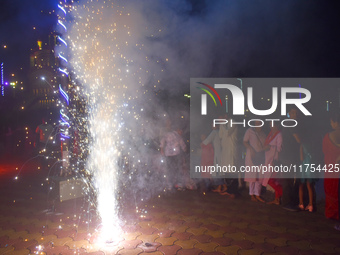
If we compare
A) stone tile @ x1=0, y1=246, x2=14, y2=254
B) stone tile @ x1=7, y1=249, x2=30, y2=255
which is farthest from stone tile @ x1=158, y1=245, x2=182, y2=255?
stone tile @ x1=0, y1=246, x2=14, y2=254

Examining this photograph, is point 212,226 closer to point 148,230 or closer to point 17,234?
point 148,230

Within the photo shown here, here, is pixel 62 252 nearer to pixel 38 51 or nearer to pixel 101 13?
pixel 101 13

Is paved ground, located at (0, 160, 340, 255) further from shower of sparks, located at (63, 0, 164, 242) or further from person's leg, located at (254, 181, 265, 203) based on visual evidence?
shower of sparks, located at (63, 0, 164, 242)

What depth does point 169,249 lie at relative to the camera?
9.84 ft

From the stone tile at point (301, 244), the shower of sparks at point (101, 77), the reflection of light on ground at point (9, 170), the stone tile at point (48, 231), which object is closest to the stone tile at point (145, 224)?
the shower of sparks at point (101, 77)

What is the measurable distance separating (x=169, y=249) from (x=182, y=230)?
0.59m

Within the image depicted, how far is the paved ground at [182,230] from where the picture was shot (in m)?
3.01

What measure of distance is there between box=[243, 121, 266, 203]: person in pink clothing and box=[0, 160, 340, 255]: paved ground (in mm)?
312

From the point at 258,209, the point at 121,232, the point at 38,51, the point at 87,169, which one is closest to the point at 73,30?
the point at 87,169

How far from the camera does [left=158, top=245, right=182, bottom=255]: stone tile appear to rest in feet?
9.59

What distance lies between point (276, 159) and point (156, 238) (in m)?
2.80

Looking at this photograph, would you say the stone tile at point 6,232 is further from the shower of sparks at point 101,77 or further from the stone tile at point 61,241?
the shower of sparks at point 101,77

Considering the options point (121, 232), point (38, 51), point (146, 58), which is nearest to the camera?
point (121, 232)

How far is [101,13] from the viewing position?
4.56m
